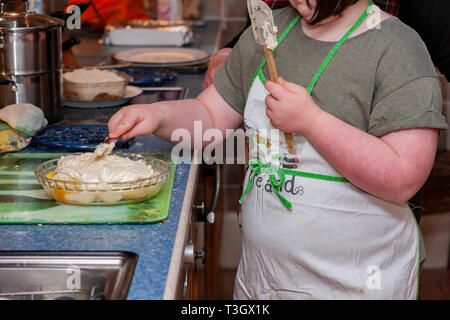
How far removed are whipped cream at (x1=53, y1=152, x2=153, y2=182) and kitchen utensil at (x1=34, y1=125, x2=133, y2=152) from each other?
195 mm

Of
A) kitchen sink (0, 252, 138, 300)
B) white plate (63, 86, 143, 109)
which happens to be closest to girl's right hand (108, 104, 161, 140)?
kitchen sink (0, 252, 138, 300)

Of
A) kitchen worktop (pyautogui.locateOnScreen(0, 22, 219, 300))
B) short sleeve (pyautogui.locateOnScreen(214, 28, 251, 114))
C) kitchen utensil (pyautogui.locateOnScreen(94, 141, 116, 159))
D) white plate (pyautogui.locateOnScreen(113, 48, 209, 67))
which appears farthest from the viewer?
white plate (pyautogui.locateOnScreen(113, 48, 209, 67))

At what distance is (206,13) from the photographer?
333cm

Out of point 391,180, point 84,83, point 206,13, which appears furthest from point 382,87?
point 206,13

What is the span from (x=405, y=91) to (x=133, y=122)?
0.47 meters

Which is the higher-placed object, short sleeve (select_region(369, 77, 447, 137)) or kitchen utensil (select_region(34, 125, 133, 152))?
short sleeve (select_region(369, 77, 447, 137))

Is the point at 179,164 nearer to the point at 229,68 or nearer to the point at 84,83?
the point at 229,68

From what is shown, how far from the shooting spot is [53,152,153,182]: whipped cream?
98 centimetres

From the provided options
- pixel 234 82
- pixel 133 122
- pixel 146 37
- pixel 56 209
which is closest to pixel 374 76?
pixel 234 82

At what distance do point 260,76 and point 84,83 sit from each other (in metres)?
0.58

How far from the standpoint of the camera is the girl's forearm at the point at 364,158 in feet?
3.24

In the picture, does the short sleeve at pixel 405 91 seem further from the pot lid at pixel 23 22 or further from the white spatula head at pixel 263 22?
the pot lid at pixel 23 22

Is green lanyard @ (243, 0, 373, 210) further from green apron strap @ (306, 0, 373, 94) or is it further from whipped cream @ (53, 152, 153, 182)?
whipped cream @ (53, 152, 153, 182)

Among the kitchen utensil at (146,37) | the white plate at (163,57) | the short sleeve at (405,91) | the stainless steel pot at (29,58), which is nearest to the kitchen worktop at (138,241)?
the short sleeve at (405,91)
